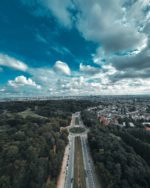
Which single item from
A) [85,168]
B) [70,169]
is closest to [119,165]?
[85,168]

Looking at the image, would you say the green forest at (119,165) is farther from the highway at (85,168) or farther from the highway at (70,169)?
the highway at (70,169)

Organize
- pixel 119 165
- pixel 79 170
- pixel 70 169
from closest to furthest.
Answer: pixel 119 165 → pixel 79 170 → pixel 70 169

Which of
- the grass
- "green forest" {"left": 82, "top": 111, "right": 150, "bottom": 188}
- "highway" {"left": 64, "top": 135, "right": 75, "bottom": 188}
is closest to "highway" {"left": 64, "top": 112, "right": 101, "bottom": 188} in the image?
"highway" {"left": 64, "top": 135, "right": 75, "bottom": 188}

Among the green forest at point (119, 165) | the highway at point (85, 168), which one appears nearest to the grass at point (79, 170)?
the highway at point (85, 168)

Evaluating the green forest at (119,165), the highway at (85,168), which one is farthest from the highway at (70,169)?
the green forest at (119,165)

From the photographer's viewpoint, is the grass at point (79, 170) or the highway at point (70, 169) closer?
the grass at point (79, 170)

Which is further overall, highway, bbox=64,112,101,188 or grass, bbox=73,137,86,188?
highway, bbox=64,112,101,188

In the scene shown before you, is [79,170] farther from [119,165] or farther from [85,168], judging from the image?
[119,165]

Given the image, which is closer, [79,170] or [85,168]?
[79,170]

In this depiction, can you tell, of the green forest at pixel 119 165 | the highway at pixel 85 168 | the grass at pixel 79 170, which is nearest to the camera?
the green forest at pixel 119 165

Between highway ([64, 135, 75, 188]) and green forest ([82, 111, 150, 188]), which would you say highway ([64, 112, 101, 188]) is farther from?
green forest ([82, 111, 150, 188])

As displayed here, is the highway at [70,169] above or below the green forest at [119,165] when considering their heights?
below

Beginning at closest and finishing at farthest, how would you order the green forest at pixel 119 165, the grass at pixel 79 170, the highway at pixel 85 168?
the green forest at pixel 119 165 → the grass at pixel 79 170 → the highway at pixel 85 168
